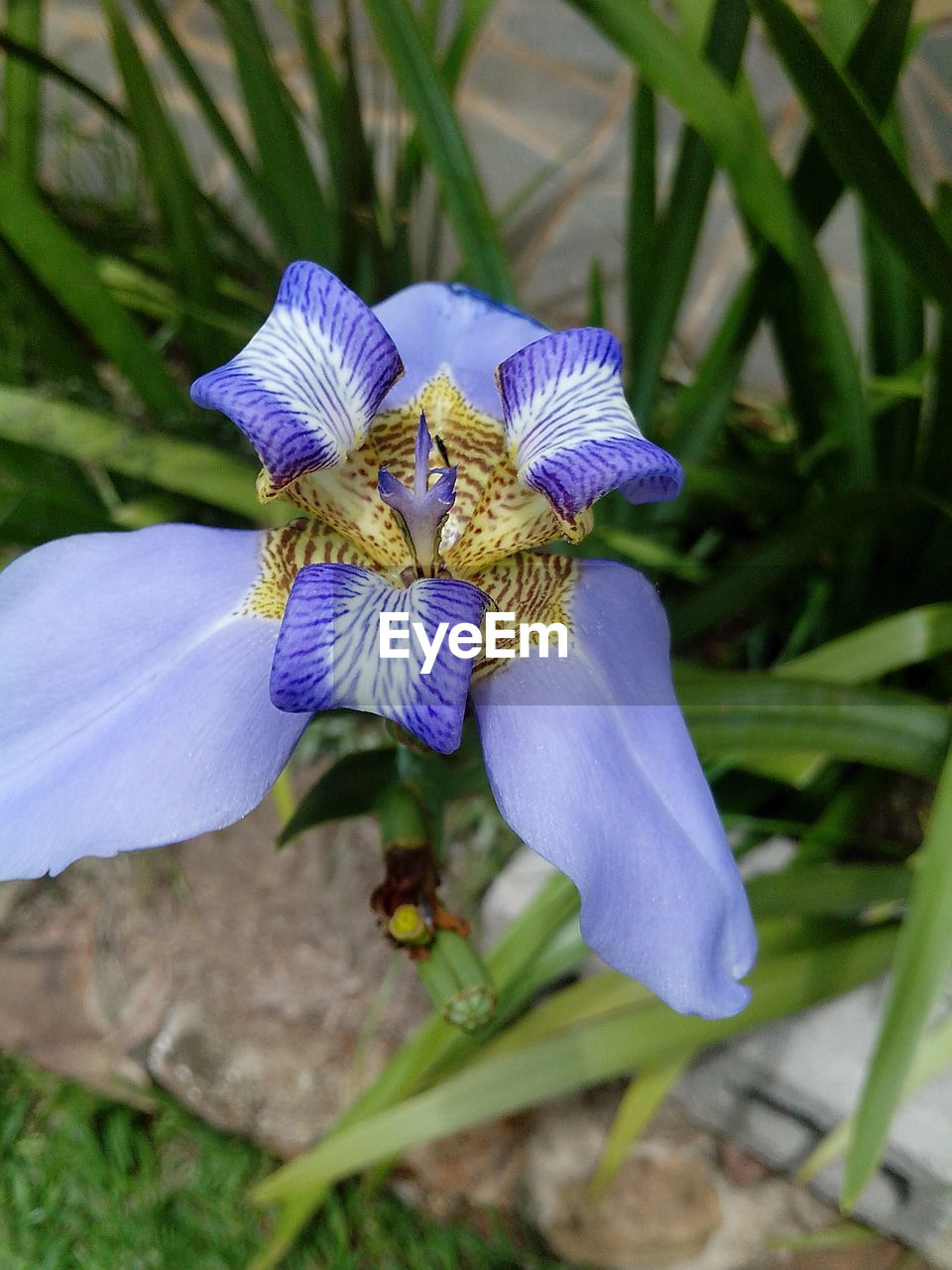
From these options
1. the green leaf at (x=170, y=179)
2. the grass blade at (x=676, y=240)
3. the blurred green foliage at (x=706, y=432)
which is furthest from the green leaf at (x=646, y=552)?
the green leaf at (x=170, y=179)

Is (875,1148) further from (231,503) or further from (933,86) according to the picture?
(933,86)

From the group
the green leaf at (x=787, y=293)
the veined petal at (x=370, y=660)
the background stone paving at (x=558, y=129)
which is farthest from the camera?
the background stone paving at (x=558, y=129)

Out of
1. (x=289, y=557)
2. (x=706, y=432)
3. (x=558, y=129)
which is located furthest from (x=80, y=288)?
(x=558, y=129)

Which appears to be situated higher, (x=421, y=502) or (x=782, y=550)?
(x=421, y=502)

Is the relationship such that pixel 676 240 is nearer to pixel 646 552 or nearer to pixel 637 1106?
pixel 646 552

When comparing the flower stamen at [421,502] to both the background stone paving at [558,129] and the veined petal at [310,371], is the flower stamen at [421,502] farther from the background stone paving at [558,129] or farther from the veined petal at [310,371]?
the background stone paving at [558,129]

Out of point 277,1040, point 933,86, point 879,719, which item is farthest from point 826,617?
point 933,86

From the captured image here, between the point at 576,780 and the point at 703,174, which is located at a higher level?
the point at 703,174
